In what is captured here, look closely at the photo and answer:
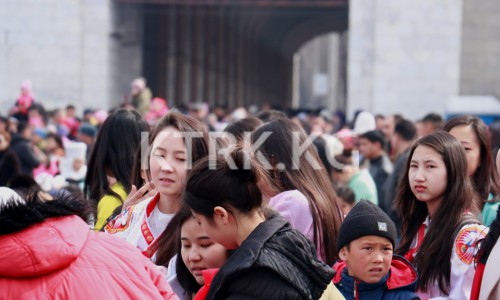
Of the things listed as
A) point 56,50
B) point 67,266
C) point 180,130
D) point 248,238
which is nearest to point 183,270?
point 248,238

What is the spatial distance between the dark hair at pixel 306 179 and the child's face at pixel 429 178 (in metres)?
0.46

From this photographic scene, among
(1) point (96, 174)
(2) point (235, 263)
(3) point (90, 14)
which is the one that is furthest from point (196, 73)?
(2) point (235, 263)

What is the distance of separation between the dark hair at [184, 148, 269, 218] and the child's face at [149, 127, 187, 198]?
832 millimetres

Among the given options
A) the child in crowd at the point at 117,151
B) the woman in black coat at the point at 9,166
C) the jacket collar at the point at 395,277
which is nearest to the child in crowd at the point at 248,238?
the jacket collar at the point at 395,277

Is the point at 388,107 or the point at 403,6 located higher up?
the point at 403,6

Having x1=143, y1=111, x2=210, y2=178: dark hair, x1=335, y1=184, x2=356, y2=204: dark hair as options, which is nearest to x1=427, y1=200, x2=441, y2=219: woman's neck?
x1=143, y1=111, x2=210, y2=178: dark hair

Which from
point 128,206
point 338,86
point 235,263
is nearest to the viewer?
point 235,263

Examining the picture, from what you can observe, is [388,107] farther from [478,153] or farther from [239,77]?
[239,77]

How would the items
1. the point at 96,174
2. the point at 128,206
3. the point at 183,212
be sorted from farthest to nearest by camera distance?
the point at 96,174
the point at 128,206
the point at 183,212

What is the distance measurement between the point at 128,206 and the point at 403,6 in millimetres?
16378

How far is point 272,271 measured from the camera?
146 inches

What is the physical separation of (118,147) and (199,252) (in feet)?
6.04

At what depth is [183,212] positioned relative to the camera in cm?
443

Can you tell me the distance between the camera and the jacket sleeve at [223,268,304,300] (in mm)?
3689
